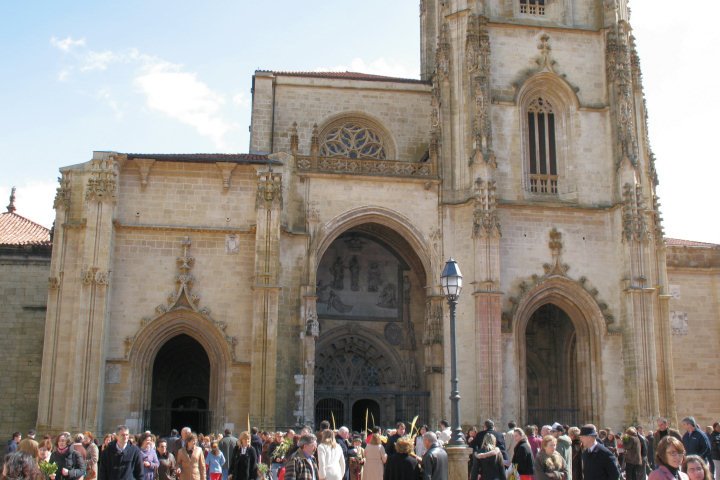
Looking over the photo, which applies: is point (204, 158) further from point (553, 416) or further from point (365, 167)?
point (553, 416)

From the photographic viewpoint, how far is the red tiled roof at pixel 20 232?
28.8 metres

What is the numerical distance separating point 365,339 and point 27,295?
11.0m

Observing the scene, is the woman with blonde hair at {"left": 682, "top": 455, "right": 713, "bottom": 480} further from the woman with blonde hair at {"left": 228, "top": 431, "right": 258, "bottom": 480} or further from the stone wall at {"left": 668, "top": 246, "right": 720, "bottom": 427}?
the stone wall at {"left": 668, "top": 246, "right": 720, "bottom": 427}

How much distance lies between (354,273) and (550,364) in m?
6.90

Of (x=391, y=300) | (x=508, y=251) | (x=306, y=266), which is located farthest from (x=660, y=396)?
(x=306, y=266)

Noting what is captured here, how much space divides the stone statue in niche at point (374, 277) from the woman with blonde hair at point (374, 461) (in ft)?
54.7

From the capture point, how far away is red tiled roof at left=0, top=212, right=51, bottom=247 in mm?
28766

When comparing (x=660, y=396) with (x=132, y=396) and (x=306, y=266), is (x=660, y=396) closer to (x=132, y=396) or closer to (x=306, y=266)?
(x=306, y=266)

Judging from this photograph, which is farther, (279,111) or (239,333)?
(279,111)

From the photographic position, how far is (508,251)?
83.1ft

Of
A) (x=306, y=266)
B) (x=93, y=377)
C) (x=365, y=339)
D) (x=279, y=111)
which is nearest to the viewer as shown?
(x=93, y=377)

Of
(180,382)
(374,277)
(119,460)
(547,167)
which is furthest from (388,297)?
(119,460)

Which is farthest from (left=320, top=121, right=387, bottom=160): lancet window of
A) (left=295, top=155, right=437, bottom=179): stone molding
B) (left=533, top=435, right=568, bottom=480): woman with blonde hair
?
(left=533, top=435, right=568, bottom=480): woman with blonde hair

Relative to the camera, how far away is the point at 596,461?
8.95 meters
